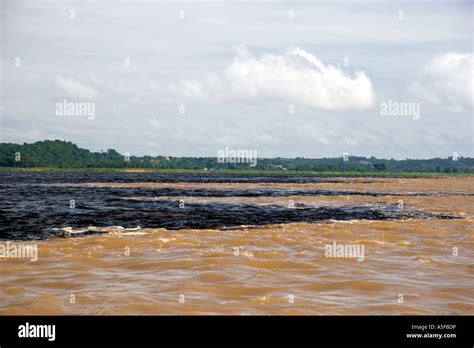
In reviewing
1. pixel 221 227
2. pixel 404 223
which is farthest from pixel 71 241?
pixel 404 223

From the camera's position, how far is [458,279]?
16.8 meters

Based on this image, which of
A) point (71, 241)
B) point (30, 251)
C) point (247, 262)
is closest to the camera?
point (247, 262)

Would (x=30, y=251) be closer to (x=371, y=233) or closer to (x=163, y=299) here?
(x=163, y=299)

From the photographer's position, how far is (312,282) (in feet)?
52.3
